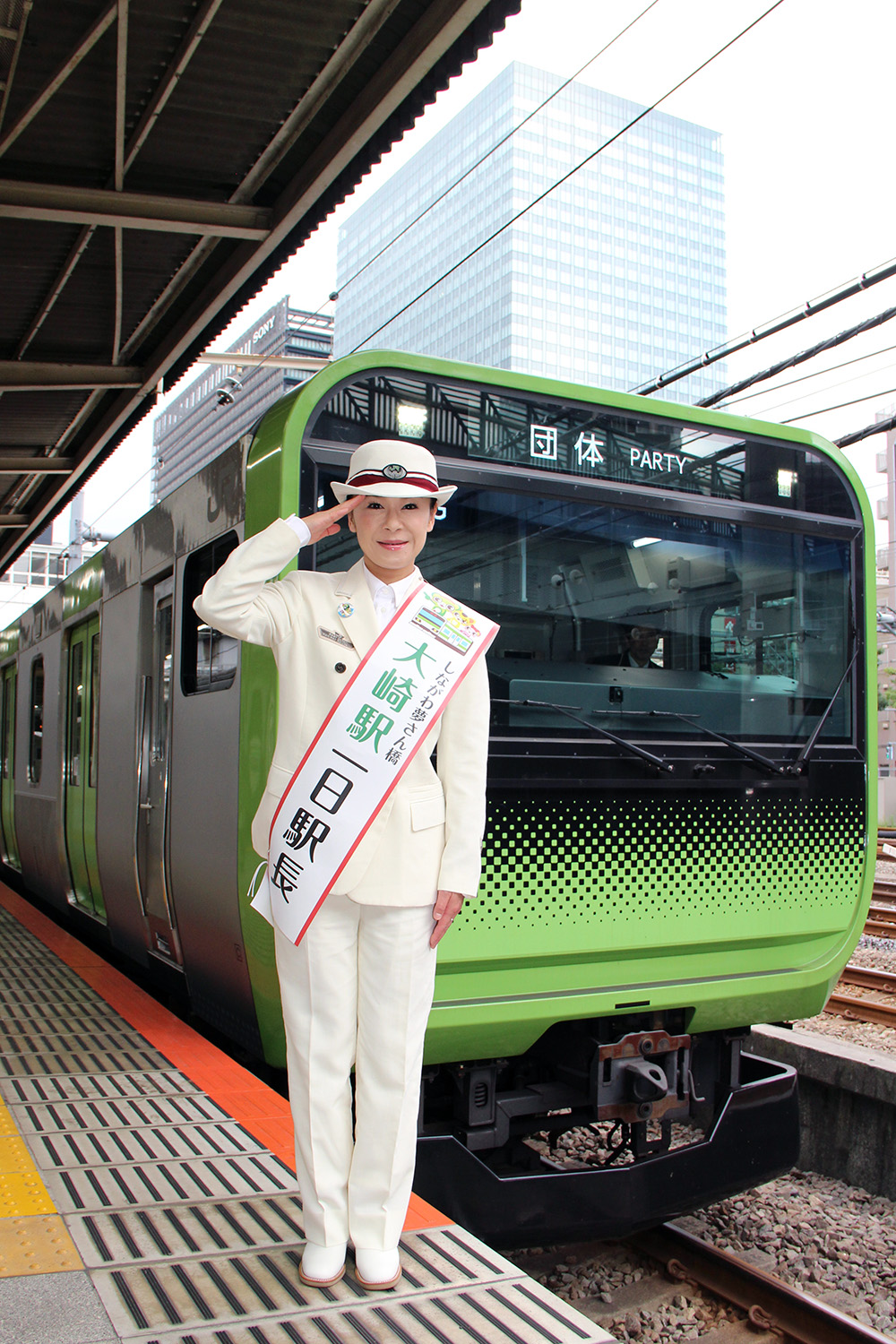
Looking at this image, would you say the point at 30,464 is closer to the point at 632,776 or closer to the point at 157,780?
the point at 157,780

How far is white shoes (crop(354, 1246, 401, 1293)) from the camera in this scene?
2.35 m

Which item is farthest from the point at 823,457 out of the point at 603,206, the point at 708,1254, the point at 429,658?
the point at 603,206

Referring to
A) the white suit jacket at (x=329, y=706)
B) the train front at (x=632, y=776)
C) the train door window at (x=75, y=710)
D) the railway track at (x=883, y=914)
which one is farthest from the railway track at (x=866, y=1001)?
the white suit jacket at (x=329, y=706)

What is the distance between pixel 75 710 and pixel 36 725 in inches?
63.4

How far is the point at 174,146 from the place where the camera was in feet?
20.2

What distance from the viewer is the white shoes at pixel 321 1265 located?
235 centimetres

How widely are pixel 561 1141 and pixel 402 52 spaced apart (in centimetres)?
536

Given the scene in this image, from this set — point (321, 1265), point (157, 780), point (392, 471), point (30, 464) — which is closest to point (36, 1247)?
point (321, 1265)

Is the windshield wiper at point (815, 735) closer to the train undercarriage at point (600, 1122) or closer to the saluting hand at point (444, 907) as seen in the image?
the train undercarriage at point (600, 1122)

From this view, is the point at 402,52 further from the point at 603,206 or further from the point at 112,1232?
the point at 603,206

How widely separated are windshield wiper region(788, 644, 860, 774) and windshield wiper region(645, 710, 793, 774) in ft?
0.26

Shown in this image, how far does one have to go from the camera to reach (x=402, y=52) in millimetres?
5172

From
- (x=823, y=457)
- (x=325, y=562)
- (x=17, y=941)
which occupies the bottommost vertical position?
(x=17, y=941)

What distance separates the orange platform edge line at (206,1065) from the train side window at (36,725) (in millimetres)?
2314
